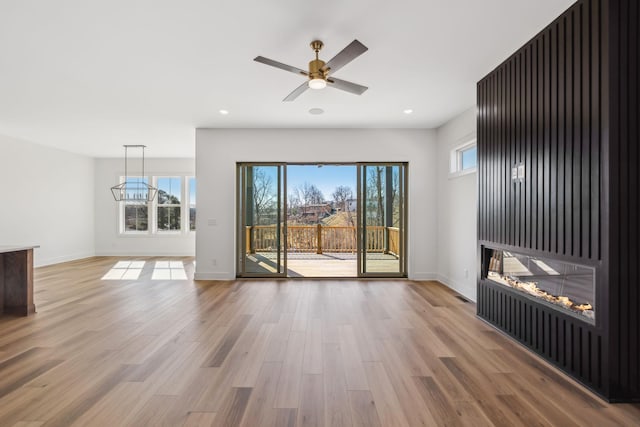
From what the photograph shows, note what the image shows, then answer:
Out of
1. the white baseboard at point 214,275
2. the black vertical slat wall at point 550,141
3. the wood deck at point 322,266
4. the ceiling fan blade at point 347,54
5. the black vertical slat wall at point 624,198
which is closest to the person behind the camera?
the black vertical slat wall at point 624,198

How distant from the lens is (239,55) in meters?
3.15

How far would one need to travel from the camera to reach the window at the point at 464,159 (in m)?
4.68

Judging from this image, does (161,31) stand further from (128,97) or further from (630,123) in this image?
(630,123)

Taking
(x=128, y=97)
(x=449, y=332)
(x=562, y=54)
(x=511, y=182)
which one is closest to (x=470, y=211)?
(x=511, y=182)

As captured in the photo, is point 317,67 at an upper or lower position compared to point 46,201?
upper

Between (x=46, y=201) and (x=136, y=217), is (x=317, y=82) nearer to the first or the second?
(x=46, y=201)

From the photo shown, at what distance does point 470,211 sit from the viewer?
461 centimetres

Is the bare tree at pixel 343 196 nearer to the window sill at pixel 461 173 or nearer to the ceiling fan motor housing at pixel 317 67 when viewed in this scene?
the window sill at pixel 461 173

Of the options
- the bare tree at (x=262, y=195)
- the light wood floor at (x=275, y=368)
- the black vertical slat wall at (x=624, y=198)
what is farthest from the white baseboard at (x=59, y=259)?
the black vertical slat wall at (x=624, y=198)

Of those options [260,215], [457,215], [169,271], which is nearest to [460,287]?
[457,215]

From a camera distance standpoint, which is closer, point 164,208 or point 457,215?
point 457,215

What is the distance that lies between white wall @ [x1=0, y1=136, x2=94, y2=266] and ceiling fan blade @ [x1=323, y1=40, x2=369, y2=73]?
24.2 ft

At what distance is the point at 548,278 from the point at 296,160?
13.8ft

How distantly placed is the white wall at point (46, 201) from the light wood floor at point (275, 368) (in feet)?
12.7
